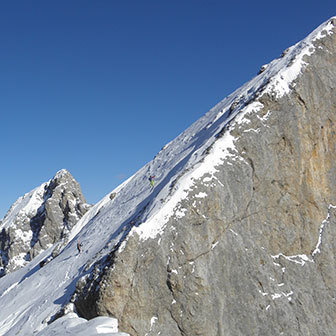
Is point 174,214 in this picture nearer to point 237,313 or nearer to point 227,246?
point 227,246

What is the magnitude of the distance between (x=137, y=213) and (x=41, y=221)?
1930 inches

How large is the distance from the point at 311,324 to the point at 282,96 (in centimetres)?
1409

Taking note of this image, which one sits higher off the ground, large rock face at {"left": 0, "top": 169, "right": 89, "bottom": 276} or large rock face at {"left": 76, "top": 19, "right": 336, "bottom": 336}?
large rock face at {"left": 0, "top": 169, "right": 89, "bottom": 276}

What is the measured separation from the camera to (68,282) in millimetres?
26281

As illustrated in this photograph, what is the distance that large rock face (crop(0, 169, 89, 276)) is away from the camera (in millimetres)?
66875

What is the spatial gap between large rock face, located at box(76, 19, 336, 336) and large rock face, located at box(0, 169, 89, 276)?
162 feet

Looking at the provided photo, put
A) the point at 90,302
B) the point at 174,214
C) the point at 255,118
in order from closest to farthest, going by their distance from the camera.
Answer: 1. the point at 90,302
2. the point at 174,214
3. the point at 255,118

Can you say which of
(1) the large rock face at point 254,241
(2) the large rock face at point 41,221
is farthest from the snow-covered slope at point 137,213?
(2) the large rock face at point 41,221

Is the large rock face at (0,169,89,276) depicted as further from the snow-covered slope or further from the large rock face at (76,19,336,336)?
the large rock face at (76,19,336,336)

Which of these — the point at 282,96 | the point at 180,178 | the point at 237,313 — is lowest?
the point at 237,313

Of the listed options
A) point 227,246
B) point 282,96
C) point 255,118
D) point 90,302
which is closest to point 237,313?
point 227,246

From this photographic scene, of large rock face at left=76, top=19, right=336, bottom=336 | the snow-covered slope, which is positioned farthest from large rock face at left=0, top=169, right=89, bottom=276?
large rock face at left=76, top=19, right=336, bottom=336

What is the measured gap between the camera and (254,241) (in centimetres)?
2088

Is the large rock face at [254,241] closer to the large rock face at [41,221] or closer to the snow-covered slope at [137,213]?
the snow-covered slope at [137,213]
